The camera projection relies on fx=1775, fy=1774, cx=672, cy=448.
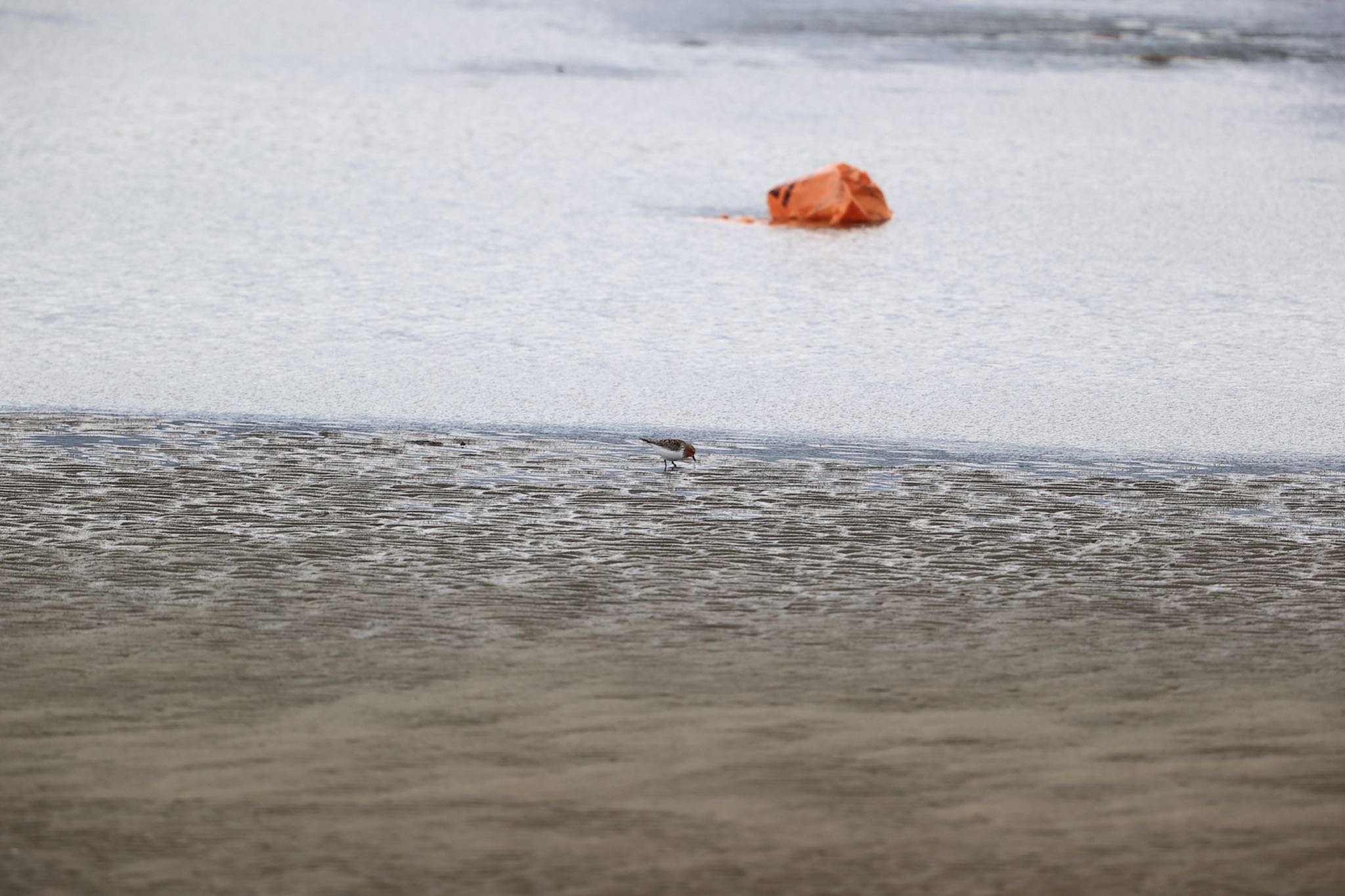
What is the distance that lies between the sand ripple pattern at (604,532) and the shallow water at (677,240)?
0.91 feet

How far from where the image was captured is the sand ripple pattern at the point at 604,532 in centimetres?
303

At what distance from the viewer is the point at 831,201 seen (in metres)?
6.70

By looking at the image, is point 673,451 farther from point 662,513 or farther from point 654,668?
point 654,668

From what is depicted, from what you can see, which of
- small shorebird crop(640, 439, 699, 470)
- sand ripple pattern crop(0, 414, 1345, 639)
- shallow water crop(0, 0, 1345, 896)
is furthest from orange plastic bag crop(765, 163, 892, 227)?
small shorebird crop(640, 439, 699, 470)

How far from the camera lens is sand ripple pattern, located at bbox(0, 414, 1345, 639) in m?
3.03

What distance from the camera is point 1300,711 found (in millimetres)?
2629

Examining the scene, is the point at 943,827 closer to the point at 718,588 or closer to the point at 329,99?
the point at 718,588

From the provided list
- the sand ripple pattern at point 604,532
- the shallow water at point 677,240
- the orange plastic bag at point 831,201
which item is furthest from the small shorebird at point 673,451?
the orange plastic bag at point 831,201

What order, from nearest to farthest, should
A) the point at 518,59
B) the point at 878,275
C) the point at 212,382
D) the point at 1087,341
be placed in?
Result: 1. the point at 212,382
2. the point at 1087,341
3. the point at 878,275
4. the point at 518,59

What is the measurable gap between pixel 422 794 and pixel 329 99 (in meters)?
7.14

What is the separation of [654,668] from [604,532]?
0.68 m

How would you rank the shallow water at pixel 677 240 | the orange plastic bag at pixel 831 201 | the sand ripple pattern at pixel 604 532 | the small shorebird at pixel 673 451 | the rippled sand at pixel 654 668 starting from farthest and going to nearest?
the orange plastic bag at pixel 831 201, the shallow water at pixel 677 240, the small shorebird at pixel 673 451, the sand ripple pattern at pixel 604 532, the rippled sand at pixel 654 668

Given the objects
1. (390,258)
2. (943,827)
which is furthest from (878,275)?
(943,827)

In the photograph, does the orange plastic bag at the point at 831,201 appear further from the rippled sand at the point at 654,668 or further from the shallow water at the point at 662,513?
the rippled sand at the point at 654,668
